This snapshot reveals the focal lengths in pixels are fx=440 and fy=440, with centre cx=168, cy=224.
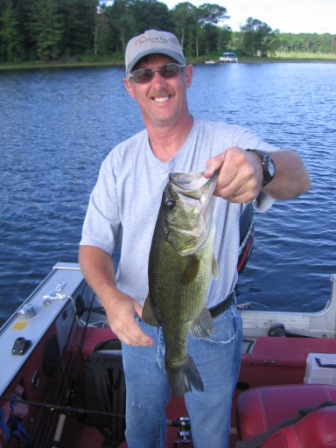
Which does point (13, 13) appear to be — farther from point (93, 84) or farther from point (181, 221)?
point (181, 221)

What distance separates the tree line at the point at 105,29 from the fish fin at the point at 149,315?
6965cm

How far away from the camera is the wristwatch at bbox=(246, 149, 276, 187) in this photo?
1.94 metres

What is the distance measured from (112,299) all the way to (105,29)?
84962 mm

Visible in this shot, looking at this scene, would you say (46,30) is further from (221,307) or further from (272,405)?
(272,405)

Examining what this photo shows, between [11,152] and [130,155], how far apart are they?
623 inches

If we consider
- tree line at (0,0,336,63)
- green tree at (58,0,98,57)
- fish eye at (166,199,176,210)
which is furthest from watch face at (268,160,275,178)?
green tree at (58,0,98,57)

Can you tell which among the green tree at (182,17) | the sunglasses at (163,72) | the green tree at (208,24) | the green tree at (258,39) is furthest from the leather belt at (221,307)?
the green tree at (258,39)

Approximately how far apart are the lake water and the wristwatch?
619 centimetres

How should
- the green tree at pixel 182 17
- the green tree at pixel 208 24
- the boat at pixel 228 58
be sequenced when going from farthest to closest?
1. the green tree at pixel 208 24
2. the green tree at pixel 182 17
3. the boat at pixel 228 58

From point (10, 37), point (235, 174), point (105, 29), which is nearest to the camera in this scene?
point (235, 174)

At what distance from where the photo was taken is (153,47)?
237 centimetres

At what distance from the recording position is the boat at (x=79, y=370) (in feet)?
10.2

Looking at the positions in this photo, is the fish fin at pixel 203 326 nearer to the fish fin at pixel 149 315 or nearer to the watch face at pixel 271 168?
the fish fin at pixel 149 315

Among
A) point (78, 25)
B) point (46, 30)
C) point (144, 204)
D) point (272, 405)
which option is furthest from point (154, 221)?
point (78, 25)
